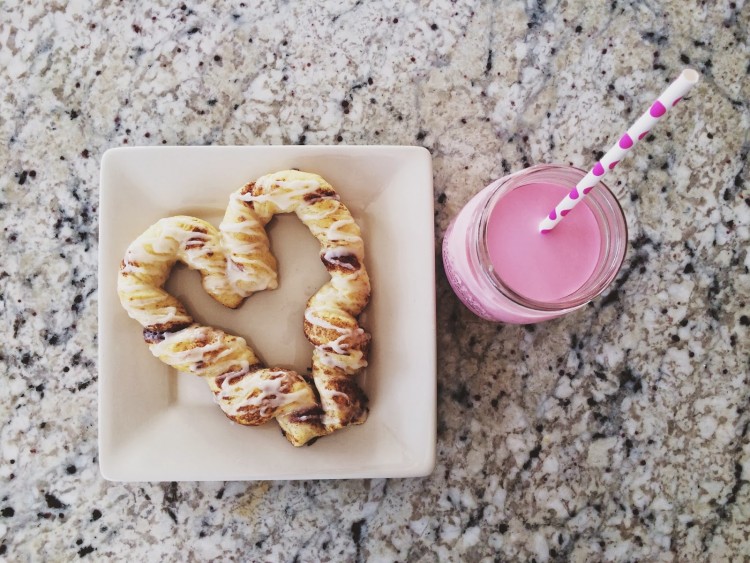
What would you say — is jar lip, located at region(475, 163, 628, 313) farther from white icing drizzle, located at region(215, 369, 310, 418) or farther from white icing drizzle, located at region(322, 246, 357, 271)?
white icing drizzle, located at region(215, 369, 310, 418)

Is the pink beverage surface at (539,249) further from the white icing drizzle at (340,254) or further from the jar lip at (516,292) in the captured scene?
the white icing drizzle at (340,254)

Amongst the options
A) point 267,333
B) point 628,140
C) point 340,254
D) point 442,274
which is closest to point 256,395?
point 267,333

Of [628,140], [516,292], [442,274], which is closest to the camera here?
[628,140]

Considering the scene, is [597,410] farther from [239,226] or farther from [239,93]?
[239,93]

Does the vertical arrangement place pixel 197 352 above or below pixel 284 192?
below

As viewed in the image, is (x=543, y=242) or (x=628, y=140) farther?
(x=543, y=242)

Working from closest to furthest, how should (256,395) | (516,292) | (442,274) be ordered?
(516,292) → (256,395) → (442,274)

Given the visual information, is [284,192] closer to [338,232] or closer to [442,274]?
[338,232]

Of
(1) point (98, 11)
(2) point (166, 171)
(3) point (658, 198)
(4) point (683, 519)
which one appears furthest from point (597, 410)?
(1) point (98, 11)
